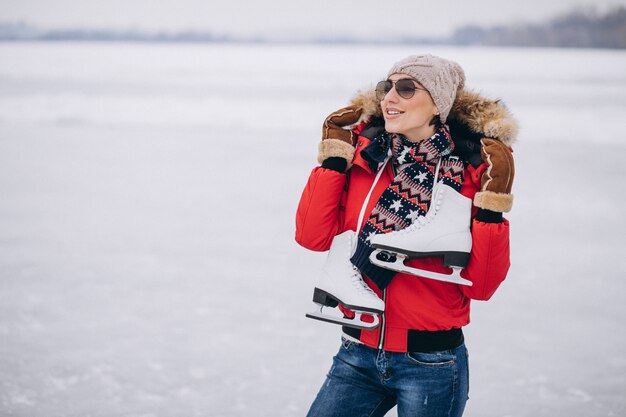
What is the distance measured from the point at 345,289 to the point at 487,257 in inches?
14.3

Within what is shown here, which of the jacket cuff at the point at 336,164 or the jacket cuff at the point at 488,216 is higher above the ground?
the jacket cuff at the point at 336,164

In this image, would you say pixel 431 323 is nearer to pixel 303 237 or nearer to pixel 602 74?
pixel 303 237

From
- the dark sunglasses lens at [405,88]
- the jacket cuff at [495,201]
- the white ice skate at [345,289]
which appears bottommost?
the white ice skate at [345,289]

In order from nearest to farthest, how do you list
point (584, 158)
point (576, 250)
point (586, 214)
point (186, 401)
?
1. point (186, 401)
2. point (576, 250)
3. point (586, 214)
4. point (584, 158)

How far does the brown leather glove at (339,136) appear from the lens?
178 cm

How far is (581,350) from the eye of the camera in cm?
344

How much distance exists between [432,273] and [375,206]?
0.78 feet

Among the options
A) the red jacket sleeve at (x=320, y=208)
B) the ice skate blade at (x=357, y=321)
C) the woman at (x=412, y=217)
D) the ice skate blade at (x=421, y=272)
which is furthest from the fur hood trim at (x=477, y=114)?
the ice skate blade at (x=357, y=321)

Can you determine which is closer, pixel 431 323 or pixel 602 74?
pixel 431 323

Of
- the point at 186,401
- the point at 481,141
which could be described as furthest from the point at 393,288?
the point at 186,401

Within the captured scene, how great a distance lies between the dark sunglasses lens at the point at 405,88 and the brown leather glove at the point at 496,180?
0.79ft

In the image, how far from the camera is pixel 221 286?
4.23 m

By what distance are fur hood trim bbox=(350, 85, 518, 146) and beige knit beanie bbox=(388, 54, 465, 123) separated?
4 centimetres

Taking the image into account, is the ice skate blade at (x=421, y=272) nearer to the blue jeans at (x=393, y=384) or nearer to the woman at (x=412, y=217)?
the woman at (x=412, y=217)
